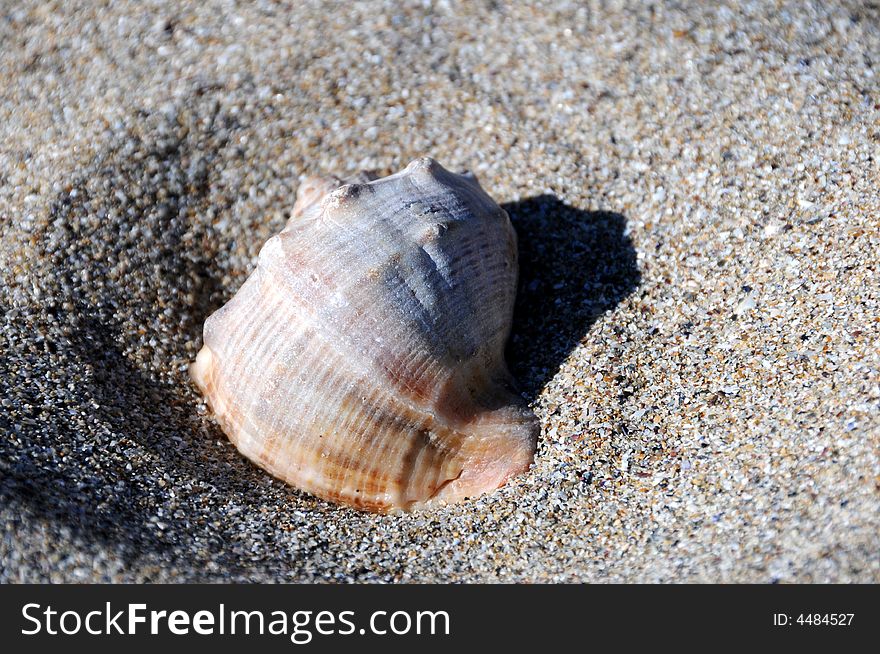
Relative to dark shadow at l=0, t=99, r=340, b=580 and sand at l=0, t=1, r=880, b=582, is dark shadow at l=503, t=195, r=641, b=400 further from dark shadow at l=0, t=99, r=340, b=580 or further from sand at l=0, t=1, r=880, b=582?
dark shadow at l=0, t=99, r=340, b=580

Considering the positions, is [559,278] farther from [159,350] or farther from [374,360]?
[159,350]

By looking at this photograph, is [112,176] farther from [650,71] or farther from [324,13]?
[650,71]

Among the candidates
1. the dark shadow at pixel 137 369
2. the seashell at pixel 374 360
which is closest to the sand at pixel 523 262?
the dark shadow at pixel 137 369

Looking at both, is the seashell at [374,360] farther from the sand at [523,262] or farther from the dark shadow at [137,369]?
the dark shadow at [137,369]

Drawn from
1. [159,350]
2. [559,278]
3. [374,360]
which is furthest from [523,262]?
[159,350]

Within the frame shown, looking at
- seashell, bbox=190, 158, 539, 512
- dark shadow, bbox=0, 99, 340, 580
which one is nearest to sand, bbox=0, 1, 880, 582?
dark shadow, bbox=0, 99, 340, 580

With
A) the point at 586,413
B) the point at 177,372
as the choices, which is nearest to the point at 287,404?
the point at 177,372
